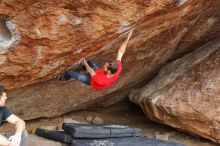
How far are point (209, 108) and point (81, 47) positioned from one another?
88.8 inches

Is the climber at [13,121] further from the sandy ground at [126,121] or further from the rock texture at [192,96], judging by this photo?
the rock texture at [192,96]

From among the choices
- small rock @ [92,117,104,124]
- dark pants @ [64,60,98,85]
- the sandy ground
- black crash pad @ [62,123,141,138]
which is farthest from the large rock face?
black crash pad @ [62,123,141,138]

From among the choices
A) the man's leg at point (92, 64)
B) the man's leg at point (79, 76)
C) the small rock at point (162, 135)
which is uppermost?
the man's leg at point (92, 64)

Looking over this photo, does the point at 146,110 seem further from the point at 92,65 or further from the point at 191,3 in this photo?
the point at 191,3

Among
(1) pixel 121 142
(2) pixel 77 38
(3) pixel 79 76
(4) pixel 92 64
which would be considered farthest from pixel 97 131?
(2) pixel 77 38

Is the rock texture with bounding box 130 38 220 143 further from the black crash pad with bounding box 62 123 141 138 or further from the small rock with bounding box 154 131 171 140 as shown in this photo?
the black crash pad with bounding box 62 123 141 138

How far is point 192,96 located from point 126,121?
69.0 inches

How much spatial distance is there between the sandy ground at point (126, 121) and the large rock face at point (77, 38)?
261mm

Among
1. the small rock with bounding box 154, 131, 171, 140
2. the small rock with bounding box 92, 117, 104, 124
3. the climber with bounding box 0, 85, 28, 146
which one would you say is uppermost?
the small rock with bounding box 92, 117, 104, 124

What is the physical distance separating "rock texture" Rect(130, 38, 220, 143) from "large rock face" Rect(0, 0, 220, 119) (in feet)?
1.46

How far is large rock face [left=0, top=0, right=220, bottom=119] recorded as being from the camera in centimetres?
440

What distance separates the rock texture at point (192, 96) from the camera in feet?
19.9

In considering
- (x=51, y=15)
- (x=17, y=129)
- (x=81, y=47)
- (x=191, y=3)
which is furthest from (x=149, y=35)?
(x=17, y=129)

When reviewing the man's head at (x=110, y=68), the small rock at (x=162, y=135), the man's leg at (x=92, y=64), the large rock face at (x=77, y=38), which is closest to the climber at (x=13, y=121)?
the large rock face at (x=77, y=38)
